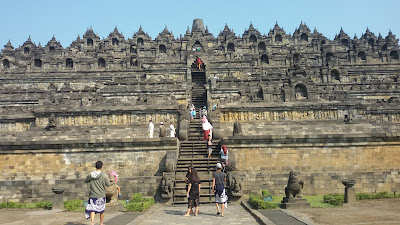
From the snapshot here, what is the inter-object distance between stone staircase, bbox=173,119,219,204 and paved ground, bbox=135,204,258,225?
1.33 meters

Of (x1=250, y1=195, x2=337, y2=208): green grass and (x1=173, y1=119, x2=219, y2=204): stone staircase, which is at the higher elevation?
(x1=173, y1=119, x2=219, y2=204): stone staircase

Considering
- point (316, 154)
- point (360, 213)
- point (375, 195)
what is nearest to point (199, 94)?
point (316, 154)

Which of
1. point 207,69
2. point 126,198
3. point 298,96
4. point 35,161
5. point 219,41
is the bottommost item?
point 126,198

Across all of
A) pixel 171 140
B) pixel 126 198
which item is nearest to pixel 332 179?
pixel 171 140

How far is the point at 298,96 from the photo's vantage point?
3108 centimetres

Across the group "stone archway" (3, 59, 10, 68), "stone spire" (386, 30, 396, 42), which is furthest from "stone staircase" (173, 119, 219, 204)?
"stone spire" (386, 30, 396, 42)

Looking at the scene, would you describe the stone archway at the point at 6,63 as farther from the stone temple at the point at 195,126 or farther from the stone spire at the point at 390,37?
the stone spire at the point at 390,37

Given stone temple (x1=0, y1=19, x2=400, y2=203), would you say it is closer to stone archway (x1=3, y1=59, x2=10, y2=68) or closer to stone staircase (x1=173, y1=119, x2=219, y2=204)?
stone staircase (x1=173, y1=119, x2=219, y2=204)

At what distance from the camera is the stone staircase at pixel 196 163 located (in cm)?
1599

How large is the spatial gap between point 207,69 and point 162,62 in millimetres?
5859

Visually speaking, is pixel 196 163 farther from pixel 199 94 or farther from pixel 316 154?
pixel 199 94

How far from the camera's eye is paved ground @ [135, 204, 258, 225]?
11.4 m

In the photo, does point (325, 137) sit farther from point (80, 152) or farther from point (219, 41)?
point (219, 41)

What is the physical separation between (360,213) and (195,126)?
13.0 metres
